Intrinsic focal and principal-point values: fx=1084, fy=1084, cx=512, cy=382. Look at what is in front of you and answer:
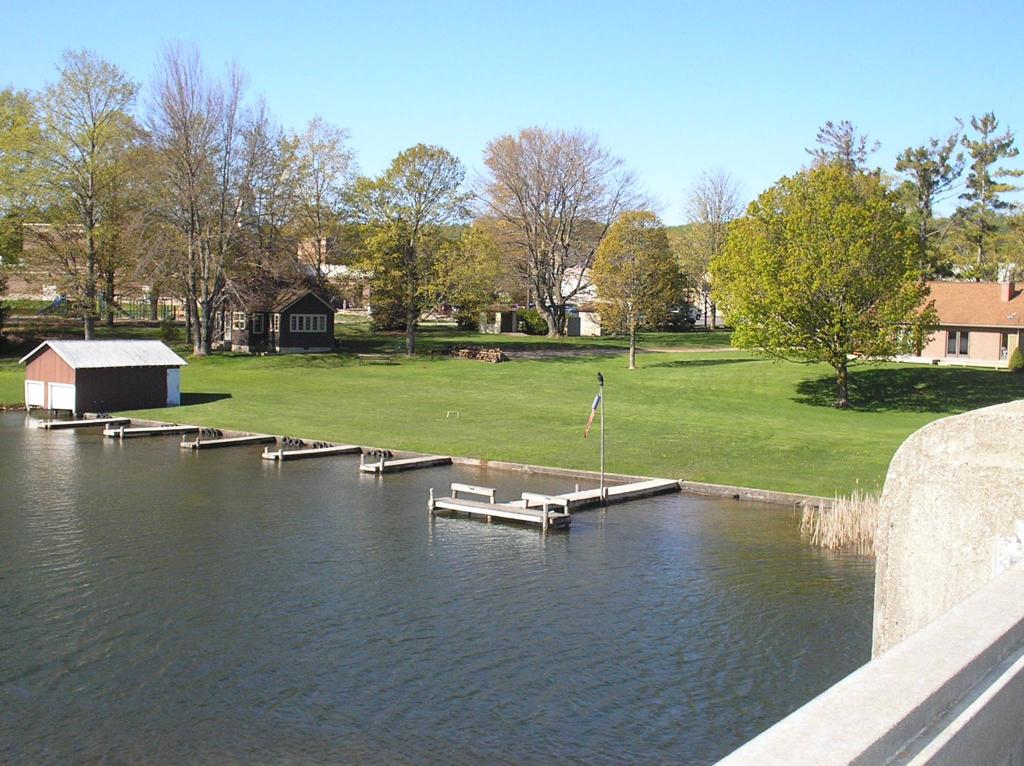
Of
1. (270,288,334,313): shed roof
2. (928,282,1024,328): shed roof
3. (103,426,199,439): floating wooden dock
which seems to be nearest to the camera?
(103,426,199,439): floating wooden dock

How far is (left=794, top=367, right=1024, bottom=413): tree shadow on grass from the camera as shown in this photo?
5494 centimetres

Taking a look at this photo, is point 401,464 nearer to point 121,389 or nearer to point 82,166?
point 121,389

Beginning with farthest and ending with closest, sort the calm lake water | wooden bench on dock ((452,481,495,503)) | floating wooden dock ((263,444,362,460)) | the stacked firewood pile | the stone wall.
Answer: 1. the stacked firewood pile
2. floating wooden dock ((263,444,362,460))
3. wooden bench on dock ((452,481,495,503))
4. the calm lake water
5. the stone wall

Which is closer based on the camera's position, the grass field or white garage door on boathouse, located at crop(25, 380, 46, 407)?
the grass field

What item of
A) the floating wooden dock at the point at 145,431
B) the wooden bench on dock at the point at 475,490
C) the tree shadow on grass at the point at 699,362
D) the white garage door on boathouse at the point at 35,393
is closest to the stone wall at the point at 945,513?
the wooden bench on dock at the point at 475,490

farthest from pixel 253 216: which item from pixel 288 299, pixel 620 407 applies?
pixel 620 407

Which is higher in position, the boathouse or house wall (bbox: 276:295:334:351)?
house wall (bbox: 276:295:334:351)

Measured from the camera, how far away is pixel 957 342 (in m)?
68.7

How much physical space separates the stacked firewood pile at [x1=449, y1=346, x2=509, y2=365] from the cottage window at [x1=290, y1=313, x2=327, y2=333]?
9789mm

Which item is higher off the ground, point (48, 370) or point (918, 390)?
point (48, 370)

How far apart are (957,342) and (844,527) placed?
44.6 metres

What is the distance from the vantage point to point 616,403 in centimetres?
5656

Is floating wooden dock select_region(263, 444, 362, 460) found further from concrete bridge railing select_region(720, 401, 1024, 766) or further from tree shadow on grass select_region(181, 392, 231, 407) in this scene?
concrete bridge railing select_region(720, 401, 1024, 766)

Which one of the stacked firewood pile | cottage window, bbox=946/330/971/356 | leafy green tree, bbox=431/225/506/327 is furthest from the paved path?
cottage window, bbox=946/330/971/356
